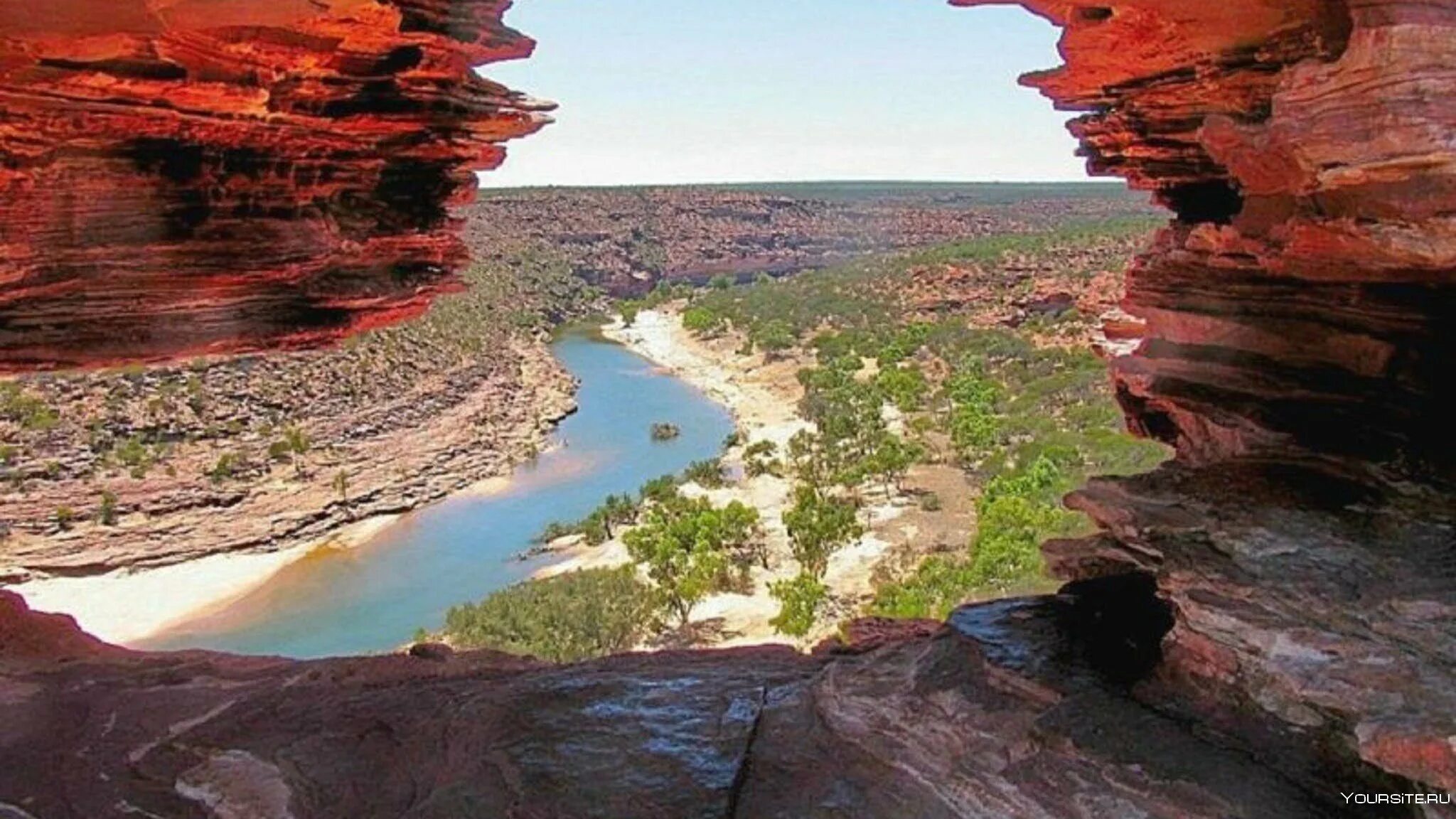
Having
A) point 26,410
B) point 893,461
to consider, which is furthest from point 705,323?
point 26,410

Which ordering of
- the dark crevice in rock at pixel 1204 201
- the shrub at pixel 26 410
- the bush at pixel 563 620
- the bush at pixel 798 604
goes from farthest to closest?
the shrub at pixel 26 410 → the bush at pixel 563 620 → the bush at pixel 798 604 → the dark crevice in rock at pixel 1204 201

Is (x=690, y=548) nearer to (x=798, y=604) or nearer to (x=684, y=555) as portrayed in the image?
(x=684, y=555)

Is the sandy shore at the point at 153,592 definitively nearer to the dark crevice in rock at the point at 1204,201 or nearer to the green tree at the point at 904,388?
the dark crevice in rock at the point at 1204,201

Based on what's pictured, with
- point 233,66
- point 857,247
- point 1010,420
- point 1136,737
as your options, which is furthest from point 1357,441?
point 857,247

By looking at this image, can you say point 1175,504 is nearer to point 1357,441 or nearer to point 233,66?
point 1357,441

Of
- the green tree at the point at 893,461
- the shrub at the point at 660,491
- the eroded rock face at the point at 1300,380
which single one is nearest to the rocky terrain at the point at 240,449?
the shrub at the point at 660,491

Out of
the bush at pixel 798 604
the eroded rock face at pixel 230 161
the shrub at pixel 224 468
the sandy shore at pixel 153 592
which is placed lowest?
the sandy shore at pixel 153 592
